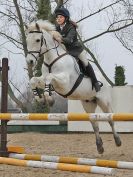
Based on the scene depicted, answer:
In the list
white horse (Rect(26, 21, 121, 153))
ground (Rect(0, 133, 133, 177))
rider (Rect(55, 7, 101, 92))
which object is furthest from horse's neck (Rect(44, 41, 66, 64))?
ground (Rect(0, 133, 133, 177))

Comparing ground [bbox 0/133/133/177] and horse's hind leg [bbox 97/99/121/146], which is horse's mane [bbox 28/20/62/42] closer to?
horse's hind leg [bbox 97/99/121/146]

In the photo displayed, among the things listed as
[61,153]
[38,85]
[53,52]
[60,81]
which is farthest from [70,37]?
[61,153]

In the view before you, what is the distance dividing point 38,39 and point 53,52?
1.15 feet

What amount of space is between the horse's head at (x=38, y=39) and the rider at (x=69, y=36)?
167 mm

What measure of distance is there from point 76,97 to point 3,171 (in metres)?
2.08

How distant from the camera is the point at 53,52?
7047 millimetres

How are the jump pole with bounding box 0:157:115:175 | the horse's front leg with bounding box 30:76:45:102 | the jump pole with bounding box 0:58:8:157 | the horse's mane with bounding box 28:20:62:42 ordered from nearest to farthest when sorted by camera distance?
1. the jump pole with bounding box 0:157:115:175
2. the horse's front leg with bounding box 30:76:45:102
3. the jump pole with bounding box 0:58:8:157
4. the horse's mane with bounding box 28:20:62:42

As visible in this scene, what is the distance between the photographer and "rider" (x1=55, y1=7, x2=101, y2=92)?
6962 millimetres

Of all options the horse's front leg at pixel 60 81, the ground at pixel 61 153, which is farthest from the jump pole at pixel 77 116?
the horse's front leg at pixel 60 81

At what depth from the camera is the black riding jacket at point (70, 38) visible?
22.9 ft

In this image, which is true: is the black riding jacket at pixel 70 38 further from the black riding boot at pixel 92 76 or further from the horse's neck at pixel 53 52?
the black riding boot at pixel 92 76

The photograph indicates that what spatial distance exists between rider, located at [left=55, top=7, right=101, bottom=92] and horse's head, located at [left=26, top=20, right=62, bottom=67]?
0.17 metres

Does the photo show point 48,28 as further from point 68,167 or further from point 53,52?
point 68,167

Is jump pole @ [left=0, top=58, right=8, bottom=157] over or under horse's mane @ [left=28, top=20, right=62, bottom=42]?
under
